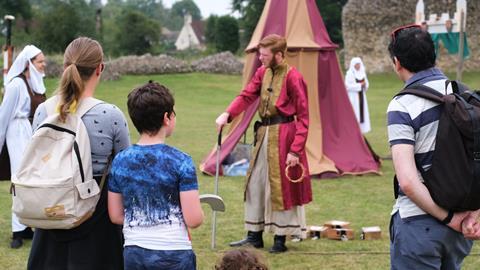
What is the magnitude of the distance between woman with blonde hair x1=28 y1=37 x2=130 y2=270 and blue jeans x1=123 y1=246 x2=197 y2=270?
1.06ft

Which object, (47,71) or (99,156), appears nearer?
(99,156)

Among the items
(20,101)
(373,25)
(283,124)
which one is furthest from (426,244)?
(373,25)

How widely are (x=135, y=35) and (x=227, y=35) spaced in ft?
21.1

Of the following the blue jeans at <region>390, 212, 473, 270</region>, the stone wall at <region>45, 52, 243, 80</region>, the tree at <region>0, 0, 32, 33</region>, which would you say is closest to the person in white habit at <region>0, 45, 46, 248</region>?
the blue jeans at <region>390, 212, 473, 270</region>

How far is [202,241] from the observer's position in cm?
706

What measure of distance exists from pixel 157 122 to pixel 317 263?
3149mm

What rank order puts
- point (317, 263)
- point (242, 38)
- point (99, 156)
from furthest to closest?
1. point (242, 38)
2. point (317, 263)
3. point (99, 156)

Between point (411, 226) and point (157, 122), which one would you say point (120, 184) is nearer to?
point (157, 122)

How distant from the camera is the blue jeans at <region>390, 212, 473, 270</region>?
3385mm

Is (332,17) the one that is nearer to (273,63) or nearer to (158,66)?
(158,66)

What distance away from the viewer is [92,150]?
147 inches

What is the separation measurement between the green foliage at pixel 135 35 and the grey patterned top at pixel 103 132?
45665 mm

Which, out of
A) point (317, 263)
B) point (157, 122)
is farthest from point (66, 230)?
point (317, 263)

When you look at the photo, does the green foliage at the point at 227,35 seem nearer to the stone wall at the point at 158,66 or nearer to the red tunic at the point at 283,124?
the stone wall at the point at 158,66
